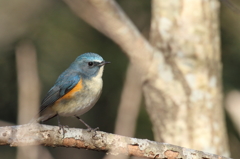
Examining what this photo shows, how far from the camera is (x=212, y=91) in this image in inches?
221

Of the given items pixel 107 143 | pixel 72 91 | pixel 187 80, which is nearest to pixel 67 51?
pixel 187 80

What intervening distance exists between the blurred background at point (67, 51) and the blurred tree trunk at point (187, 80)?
183cm

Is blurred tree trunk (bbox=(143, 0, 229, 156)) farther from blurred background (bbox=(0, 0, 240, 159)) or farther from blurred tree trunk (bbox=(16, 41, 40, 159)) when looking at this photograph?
blurred tree trunk (bbox=(16, 41, 40, 159))

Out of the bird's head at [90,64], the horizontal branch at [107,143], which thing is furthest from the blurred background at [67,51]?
the horizontal branch at [107,143]

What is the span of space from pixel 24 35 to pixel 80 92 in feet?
11.5

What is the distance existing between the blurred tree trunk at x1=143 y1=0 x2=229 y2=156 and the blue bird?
111cm

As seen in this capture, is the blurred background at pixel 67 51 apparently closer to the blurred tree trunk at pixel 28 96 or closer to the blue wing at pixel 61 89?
the blue wing at pixel 61 89

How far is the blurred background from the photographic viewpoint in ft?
24.3

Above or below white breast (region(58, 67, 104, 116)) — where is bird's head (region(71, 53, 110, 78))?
above

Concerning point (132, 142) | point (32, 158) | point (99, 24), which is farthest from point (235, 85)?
point (32, 158)

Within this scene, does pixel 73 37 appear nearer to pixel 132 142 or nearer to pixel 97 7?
pixel 97 7

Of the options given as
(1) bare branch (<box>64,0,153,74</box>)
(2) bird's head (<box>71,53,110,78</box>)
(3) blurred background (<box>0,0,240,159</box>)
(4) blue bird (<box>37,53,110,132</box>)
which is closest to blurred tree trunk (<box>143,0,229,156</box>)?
(1) bare branch (<box>64,0,153,74</box>)

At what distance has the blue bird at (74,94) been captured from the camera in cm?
440

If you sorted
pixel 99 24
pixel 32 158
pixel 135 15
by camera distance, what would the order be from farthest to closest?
pixel 135 15
pixel 99 24
pixel 32 158
